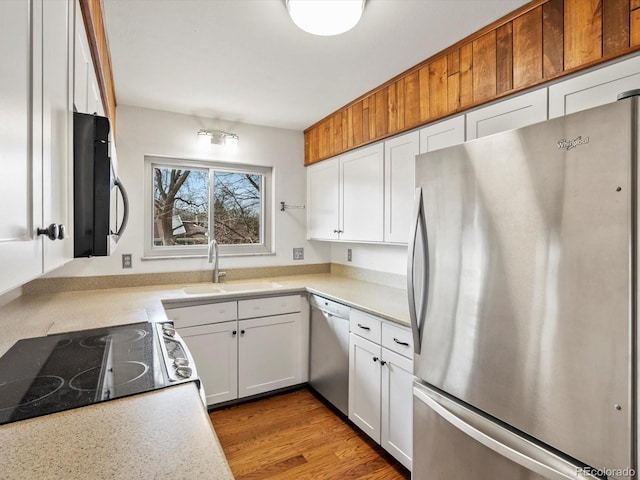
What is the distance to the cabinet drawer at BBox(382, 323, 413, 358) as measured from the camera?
68.7 inches

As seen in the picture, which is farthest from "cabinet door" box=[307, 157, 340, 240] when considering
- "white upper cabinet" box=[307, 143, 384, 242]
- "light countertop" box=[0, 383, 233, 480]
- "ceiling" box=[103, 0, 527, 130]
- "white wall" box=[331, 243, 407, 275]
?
"light countertop" box=[0, 383, 233, 480]

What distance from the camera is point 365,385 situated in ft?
6.84

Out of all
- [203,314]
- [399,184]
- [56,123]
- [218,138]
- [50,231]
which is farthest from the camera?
[218,138]

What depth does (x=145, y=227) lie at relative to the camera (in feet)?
9.13

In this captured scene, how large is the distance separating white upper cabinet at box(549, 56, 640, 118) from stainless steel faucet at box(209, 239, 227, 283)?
7.96 ft

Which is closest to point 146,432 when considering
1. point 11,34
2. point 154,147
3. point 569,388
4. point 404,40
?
point 11,34

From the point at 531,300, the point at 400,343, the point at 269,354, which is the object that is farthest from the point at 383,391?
the point at 531,300

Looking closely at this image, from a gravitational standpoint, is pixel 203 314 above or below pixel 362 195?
below

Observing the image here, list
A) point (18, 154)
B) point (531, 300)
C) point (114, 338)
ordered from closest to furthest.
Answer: point (18, 154)
point (531, 300)
point (114, 338)

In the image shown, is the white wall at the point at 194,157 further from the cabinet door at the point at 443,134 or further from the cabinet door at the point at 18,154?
the cabinet door at the point at 18,154

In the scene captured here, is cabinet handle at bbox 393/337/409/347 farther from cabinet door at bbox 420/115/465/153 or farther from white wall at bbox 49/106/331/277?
white wall at bbox 49/106/331/277

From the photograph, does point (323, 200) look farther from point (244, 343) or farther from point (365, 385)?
point (365, 385)

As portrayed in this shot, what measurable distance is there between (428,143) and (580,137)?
1.07 m
